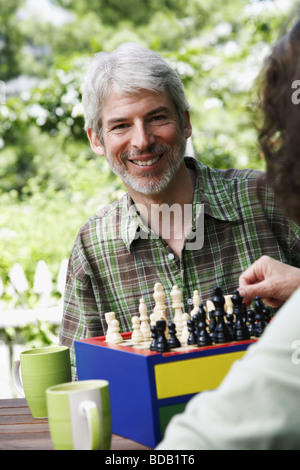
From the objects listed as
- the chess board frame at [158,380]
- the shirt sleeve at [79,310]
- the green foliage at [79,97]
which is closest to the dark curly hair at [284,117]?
the chess board frame at [158,380]

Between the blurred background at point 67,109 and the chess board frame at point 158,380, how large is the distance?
49 cm

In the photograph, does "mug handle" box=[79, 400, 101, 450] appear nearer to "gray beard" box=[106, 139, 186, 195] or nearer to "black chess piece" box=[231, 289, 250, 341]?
"black chess piece" box=[231, 289, 250, 341]

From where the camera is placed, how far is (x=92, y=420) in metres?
1.04

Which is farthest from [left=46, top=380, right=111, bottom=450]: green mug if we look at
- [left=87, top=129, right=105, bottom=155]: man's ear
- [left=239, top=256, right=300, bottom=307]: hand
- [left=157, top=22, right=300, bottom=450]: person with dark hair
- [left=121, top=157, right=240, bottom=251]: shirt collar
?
[left=87, top=129, right=105, bottom=155]: man's ear

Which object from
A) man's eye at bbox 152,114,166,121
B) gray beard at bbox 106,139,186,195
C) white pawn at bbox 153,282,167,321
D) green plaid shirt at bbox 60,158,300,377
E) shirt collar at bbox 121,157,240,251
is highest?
man's eye at bbox 152,114,166,121

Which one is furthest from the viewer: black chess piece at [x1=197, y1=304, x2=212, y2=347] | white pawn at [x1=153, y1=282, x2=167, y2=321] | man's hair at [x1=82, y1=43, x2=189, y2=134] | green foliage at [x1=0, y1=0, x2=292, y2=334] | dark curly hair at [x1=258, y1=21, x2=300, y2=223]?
green foliage at [x1=0, y1=0, x2=292, y2=334]

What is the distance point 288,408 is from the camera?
78 centimetres

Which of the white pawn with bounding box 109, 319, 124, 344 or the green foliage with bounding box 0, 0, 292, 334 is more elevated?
the green foliage with bounding box 0, 0, 292, 334

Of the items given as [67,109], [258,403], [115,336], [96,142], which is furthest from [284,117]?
[67,109]

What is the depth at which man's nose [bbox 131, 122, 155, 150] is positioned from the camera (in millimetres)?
2154

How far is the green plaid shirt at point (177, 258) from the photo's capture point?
218 cm

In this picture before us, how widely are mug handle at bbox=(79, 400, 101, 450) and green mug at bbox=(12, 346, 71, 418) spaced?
0.46 metres

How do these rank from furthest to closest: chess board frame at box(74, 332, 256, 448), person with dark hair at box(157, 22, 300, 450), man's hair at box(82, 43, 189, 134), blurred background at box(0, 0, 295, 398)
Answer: blurred background at box(0, 0, 295, 398) → man's hair at box(82, 43, 189, 134) → chess board frame at box(74, 332, 256, 448) → person with dark hair at box(157, 22, 300, 450)
